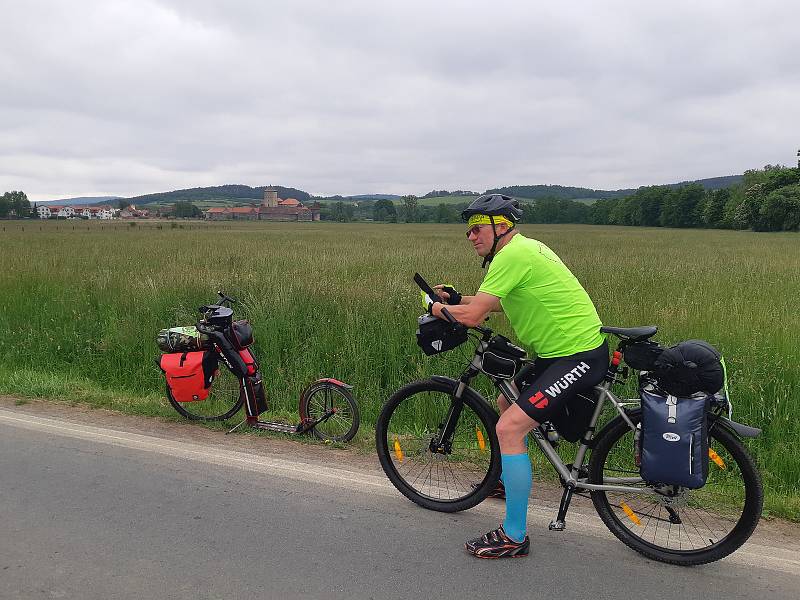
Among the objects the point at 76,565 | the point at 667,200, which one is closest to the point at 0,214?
the point at 76,565

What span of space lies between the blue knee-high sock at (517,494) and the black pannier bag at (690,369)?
2.90ft

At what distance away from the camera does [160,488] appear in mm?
3859

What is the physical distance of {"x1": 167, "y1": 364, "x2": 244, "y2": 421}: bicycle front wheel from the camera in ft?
17.6

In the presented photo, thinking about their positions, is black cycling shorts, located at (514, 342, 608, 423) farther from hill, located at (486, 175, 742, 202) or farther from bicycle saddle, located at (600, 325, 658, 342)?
hill, located at (486, 175, 742, 202)

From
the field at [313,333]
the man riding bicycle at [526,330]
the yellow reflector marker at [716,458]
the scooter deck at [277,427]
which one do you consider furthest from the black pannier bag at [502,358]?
the scooter deck at [277,427]

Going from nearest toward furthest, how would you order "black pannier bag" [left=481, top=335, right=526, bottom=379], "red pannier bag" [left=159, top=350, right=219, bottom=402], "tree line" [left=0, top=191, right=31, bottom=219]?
"black pannier bag" [left=481, top=335, right=526, bottom=379] → "red pannier bag" [left=159, top=350, right=219, bottom=402] → "tree line" [left=0, top=191, right=31, bottom=219]

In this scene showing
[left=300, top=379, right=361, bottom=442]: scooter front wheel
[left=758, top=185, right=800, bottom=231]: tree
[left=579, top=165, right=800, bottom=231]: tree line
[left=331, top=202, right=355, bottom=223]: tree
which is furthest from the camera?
[left=331, top=202, right=355, bottom=223]: tree

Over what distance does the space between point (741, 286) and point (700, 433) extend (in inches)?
423

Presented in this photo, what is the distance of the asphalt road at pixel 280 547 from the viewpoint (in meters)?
2.77

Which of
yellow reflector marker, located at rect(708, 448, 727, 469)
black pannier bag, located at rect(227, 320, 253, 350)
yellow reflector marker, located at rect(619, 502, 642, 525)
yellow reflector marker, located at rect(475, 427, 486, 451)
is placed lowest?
yellow reflector marker, located at rect(619, 502, 642, 525)

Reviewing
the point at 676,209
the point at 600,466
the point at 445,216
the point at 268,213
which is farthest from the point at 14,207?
the point at 676,209

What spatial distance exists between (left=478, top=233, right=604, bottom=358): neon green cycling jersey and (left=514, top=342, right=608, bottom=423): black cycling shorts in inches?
2.2

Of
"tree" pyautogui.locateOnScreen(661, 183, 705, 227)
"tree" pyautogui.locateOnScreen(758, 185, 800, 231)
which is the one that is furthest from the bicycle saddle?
"tree" pyautogui.locateOnScreen(661, 183, 705, 227)

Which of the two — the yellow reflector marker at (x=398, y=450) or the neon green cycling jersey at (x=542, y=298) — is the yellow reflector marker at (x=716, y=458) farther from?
the yellow reflector marker at (x=398, y=450)
